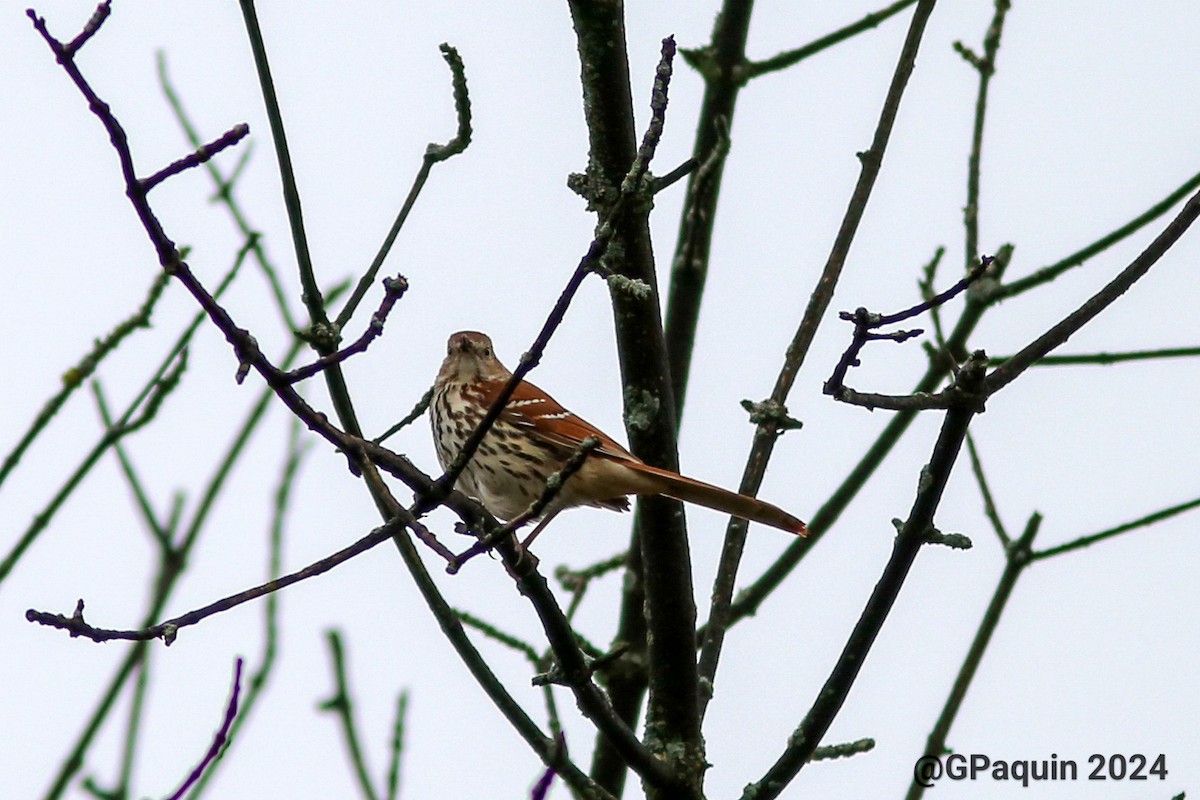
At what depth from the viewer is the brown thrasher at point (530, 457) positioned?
4.64 metres

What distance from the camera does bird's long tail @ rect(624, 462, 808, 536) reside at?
14.5 ft

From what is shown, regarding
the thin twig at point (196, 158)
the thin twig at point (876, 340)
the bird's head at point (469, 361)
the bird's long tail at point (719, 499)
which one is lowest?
the thin twig at point (196, 158)

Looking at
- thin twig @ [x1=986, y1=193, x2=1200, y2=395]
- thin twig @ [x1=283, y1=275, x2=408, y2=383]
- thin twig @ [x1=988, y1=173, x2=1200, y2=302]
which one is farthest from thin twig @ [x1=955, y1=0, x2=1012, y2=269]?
thin twig @ [x1=283, y1=275, x2=408, y2=383]

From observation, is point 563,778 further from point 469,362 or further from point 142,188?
point 469,362

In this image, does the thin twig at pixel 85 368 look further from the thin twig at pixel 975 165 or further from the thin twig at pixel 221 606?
the thin twig at pixel 975 165

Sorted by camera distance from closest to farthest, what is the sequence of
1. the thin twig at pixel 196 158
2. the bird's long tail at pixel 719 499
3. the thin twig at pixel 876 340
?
the thin twig at pixel 196 158 → the thin twig at pixel 876 340 → the bird's long tail at pixel 719 499

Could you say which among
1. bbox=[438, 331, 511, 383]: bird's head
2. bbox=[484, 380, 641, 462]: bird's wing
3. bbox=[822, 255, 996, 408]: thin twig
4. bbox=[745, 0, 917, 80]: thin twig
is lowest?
bbox=[822, 255, 996, 408]: thin twig

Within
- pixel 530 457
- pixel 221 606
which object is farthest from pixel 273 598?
pixel 530 457

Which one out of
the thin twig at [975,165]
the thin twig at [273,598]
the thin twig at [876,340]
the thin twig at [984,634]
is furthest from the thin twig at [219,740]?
the thin twig at [975,165]

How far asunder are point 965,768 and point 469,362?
107 inches

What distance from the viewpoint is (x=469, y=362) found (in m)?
6.53

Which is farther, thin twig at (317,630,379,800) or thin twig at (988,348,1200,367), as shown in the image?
thin twig at (988,348,1200,367)

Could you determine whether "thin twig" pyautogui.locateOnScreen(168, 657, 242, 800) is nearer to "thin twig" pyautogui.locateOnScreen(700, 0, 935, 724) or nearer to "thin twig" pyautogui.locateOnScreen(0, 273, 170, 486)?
"thin twig" pyautogui.locateOnScreen(0, 273, 170, 486)

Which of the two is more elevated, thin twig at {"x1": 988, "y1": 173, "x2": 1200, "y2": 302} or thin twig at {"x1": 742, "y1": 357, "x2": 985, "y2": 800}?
thin twig at {"x1": 988, "y1": 173, "x2": 1200, "y2": 302}
